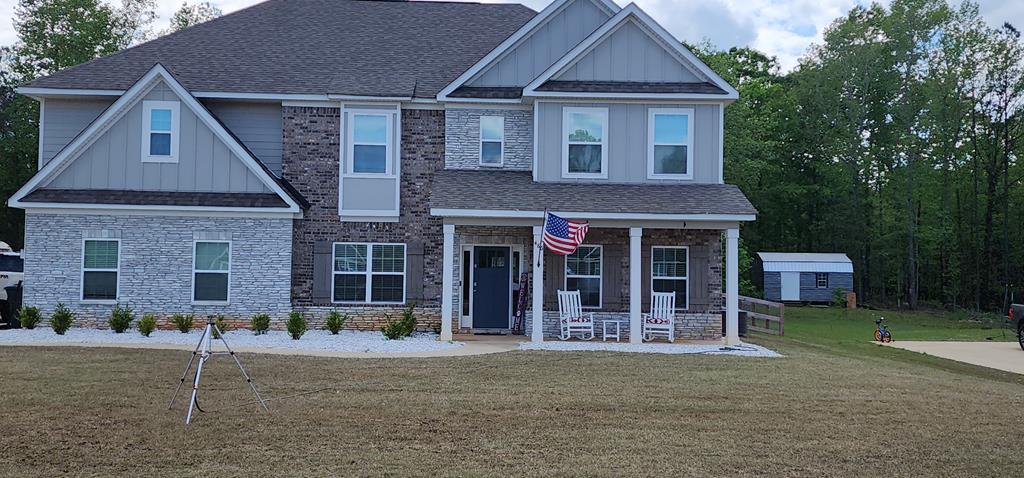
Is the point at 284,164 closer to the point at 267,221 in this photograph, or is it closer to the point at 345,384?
the point at 267,221

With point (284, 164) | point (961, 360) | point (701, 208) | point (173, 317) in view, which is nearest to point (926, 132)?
point (961, 360)

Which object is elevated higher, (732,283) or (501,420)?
(732,283)

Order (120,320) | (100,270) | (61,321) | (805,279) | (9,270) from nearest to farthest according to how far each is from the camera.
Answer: (61,321)
(120,320)
(100,270)
(9,270)
(805,279)

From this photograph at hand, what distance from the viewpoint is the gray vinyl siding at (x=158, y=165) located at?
58.3 feet

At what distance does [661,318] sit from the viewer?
57.3 ft

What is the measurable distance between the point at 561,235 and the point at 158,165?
9.07 metres

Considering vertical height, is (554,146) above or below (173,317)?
above

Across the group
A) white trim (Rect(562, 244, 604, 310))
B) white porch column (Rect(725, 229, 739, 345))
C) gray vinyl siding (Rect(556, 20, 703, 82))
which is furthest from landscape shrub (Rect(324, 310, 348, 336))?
white porch column (Rect(725, 229, 739, 345))

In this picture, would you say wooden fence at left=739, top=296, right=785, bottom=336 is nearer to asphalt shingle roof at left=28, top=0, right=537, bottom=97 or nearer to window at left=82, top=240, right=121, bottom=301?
asphalt shingle roof at left=28, top=0, right=537, bottom=97

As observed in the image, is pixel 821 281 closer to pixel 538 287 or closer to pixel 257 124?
pixel 538 287

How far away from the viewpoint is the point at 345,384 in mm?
10867

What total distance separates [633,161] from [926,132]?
30812 millimetres

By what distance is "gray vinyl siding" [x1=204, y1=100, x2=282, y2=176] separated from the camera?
62.6 ft

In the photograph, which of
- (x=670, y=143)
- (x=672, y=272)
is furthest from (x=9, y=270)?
(x=670, y=143)
